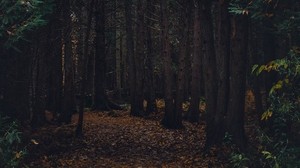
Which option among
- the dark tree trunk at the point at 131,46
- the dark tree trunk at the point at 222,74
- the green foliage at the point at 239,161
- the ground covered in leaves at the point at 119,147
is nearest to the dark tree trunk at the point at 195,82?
the ground covered in leaves at the point at 119,147

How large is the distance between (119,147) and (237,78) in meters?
5.39

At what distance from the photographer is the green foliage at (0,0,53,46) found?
991 centimetres

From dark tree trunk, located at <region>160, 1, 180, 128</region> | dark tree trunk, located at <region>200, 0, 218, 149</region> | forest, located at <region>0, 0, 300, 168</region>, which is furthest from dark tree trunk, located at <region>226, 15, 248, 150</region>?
dark tree trunk, located at <region>160, 1, 180, 128</region>

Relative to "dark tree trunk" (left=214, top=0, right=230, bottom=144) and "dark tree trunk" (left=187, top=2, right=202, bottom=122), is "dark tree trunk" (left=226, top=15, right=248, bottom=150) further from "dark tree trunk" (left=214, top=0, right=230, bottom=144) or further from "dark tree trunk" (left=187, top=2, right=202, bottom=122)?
"dark tree trunk" (left=187, top=2, right=202, bottom=122)

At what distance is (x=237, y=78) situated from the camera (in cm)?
1322

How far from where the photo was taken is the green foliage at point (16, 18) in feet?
32.5

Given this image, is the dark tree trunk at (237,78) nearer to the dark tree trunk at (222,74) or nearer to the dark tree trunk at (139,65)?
the dark tree trunk at (222,74)

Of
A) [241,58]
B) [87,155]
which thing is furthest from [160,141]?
[241,58]

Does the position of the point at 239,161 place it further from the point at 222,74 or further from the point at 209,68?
the point at 209,68

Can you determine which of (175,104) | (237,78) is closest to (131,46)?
(175,104)

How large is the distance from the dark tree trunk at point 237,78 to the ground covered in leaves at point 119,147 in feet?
3.07

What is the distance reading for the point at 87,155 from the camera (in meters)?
14.4

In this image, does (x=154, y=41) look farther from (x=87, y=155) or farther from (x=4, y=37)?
(x=4, y=37)

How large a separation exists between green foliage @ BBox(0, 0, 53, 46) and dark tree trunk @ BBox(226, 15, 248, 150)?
600cm
